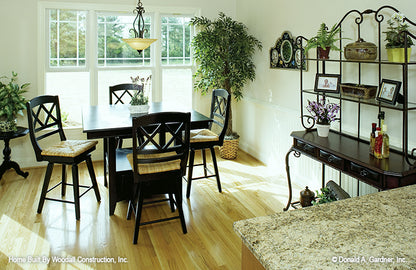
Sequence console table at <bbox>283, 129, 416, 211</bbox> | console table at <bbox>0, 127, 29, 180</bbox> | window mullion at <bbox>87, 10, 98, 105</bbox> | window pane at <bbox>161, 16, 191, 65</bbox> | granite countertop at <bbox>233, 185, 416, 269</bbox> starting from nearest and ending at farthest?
granite countertop at <bbox>233, 185, 416, 269</bbox>, console table at <bbox>283, 129, 416, 211</bbox>, console table at <bbox>0, 127, 29, 180</bbox>, window mullion at <bbox>87, 10, 98, 105</bbox>, window pane at <bbox>161, 16, 191, 65</bbox>

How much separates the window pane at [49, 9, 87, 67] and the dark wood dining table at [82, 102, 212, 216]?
1289 mm

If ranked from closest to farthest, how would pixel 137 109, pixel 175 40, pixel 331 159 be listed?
pixel 331 159, pixel 137 109, pixel 175 40

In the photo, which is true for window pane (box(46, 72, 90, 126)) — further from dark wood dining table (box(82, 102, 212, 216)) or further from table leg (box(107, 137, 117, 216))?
table leg (box(107, 137, 117, 216))

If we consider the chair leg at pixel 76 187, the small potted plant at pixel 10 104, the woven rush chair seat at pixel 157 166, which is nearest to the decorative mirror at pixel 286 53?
the woven rush chair seat at pixel 157 166

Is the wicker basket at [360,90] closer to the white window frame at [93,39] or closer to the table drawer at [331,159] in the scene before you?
the table drawer at [331,159]

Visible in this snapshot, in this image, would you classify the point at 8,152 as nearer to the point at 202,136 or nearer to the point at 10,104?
the point at 10,104

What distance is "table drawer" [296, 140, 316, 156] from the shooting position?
115 inches

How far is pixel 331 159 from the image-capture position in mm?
2682

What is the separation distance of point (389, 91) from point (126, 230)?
2.27m

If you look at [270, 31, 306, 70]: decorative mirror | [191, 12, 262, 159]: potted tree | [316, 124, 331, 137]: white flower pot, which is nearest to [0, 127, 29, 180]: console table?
[191, 12, 262, 159]: potted tree

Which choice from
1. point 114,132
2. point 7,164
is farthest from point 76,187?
point 7,164

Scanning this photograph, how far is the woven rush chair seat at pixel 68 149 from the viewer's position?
313 centimetres

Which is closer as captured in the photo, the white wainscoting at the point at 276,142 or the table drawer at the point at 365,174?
the table drawer at the point at 365,174

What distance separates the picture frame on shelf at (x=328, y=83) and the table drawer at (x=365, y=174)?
789mm
